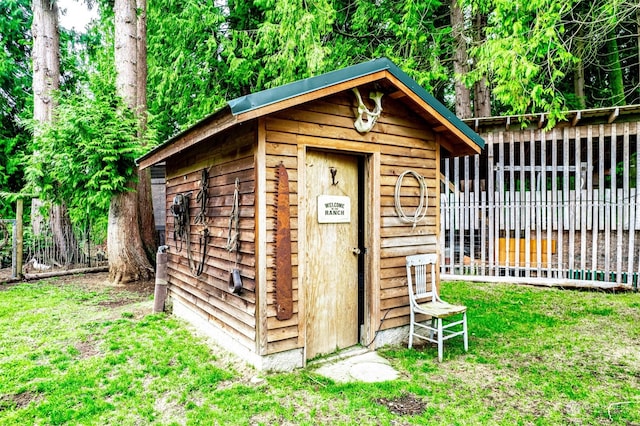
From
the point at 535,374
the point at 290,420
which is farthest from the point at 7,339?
the point at 535,374

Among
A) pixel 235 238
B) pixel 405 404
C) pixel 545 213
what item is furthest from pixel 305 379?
pixel 545 213

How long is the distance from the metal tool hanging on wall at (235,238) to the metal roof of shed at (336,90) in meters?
0.68

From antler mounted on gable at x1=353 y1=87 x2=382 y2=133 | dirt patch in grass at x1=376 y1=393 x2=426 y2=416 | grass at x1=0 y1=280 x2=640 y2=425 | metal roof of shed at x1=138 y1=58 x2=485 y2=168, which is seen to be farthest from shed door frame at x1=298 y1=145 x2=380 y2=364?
dirt patch in grass at x1=376 y1=393 x2=426 y2=416

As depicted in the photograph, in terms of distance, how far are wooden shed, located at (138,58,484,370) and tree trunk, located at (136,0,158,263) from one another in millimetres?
3730

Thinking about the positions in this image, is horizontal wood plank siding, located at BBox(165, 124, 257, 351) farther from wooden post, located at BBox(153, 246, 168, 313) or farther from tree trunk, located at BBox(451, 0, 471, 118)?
tree trunk, located at BBox(451, 0, 471, 118)

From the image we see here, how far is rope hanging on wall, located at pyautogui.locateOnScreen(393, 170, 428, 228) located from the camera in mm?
4379

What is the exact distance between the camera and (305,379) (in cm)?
350

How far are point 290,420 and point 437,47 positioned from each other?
30.1ft

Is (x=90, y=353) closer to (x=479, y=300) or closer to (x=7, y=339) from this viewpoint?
(x=7, y=339)

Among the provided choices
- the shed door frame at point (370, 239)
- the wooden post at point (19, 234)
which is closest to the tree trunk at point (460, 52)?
the shed door frame at point (370, 239)

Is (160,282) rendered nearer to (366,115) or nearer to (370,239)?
(370,239)

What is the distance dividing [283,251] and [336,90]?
163 centimetres

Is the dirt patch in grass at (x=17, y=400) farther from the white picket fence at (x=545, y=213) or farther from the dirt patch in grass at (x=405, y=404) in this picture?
the white picket fence at (x=545, y=213)

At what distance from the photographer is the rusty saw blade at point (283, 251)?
3.54 meters
